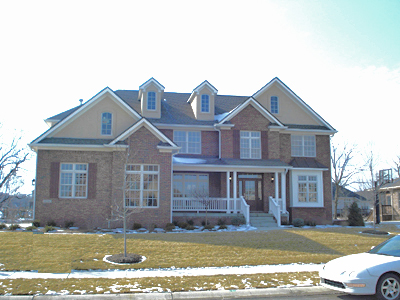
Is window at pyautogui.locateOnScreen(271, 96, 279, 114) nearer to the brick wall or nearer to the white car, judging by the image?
A: the brick wall

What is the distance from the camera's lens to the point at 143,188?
70.3 ft

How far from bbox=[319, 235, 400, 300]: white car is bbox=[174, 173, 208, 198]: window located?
16.2 m

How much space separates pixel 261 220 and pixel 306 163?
5.67 metres

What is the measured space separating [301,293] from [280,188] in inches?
661

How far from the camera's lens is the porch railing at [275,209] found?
23.0m

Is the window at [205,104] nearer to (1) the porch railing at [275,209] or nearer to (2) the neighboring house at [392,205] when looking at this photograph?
(1) the porch railing at [275,209]

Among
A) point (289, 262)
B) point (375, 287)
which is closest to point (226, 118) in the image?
point (289, 262)

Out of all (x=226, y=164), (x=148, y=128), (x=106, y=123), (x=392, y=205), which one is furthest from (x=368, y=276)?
(x=392, y=205)

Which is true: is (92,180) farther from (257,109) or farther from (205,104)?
(257,109)

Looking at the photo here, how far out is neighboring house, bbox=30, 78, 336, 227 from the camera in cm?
2133

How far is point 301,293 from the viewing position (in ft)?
30.7

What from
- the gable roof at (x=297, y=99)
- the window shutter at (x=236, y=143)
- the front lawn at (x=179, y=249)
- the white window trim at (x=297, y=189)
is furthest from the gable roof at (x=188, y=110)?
the front lawn at (x=179, y=249)

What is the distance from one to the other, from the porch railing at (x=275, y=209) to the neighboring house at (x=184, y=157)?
0.06 m

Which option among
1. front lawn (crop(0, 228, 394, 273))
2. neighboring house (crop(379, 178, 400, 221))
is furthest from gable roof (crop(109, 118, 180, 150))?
neighboring house (crop(379, 178, 400, 221))
